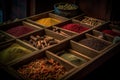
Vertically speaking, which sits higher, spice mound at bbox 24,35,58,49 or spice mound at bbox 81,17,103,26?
spice mound at bbox 81,17,103,26

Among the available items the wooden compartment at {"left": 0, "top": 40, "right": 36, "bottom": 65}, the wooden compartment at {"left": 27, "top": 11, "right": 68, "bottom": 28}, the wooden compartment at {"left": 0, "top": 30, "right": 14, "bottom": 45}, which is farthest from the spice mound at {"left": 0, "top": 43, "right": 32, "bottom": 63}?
the wooden compartment at {"left": 27, "top": 11, "right": 68, "bottom": 28}

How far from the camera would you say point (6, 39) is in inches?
144

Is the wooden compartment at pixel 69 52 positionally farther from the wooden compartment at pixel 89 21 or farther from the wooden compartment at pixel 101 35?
the wooden compartment at pixel 89 21

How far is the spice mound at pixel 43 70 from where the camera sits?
2778mm

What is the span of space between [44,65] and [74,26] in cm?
148

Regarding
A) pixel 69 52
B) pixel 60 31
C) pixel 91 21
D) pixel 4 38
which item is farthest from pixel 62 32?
pixel 4 38

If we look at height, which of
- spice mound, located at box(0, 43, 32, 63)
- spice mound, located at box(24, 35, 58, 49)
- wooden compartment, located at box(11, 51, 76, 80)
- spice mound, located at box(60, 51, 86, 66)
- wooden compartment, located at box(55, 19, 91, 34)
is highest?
wooden compartment, located at box(55, 19, 91, 34)

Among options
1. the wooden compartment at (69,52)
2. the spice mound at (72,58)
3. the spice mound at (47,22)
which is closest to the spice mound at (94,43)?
the wooden compartment at (69,52)

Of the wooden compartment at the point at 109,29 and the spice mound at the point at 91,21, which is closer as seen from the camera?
the wooden compartment at the point at 109,29

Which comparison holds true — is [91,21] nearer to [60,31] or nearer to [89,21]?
[89,21]

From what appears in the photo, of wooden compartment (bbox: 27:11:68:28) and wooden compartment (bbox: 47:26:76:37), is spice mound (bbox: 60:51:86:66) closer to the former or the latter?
wooden compartment (bbox: 47:26:76:37)

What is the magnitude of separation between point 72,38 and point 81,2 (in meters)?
Result: 1.70

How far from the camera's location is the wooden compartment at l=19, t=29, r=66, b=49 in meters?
3.58

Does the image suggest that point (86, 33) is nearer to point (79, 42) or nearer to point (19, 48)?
point (79, 42)
